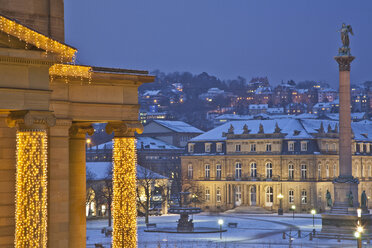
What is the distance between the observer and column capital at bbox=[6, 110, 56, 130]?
813 inches

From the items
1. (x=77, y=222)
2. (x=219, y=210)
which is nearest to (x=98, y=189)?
(x=219, y=210)

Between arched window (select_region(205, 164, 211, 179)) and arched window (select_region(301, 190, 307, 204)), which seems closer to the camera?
arched window (select_region(301, 190, 307, 204))

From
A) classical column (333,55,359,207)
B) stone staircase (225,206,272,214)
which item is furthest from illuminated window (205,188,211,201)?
classical column (333,55,359,207)

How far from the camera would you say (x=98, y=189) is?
99.9 m

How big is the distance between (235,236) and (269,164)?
45943mm

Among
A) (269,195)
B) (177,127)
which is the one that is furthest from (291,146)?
(177,127)

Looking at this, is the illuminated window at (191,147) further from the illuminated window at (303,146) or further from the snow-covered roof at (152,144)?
the snow-covered roof at (152,144)

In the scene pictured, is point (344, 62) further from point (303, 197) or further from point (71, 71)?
point (71, 71)

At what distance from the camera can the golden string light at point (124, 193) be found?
27.4m

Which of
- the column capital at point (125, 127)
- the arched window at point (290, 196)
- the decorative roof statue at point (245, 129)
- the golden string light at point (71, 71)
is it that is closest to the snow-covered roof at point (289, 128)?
the decorative roof statue at point (245, 129)

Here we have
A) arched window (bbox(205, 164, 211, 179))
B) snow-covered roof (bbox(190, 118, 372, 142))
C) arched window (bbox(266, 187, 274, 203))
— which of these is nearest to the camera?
arched window (bbox(266, 187, 274, 203))

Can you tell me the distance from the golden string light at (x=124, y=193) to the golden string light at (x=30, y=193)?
21.3 feet

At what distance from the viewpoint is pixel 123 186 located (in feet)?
90.4

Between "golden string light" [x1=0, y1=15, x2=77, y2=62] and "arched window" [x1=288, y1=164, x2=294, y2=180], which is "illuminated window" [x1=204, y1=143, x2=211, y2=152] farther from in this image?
"golden string light" [x1=0, y1=15, x2=77, y2=62]
